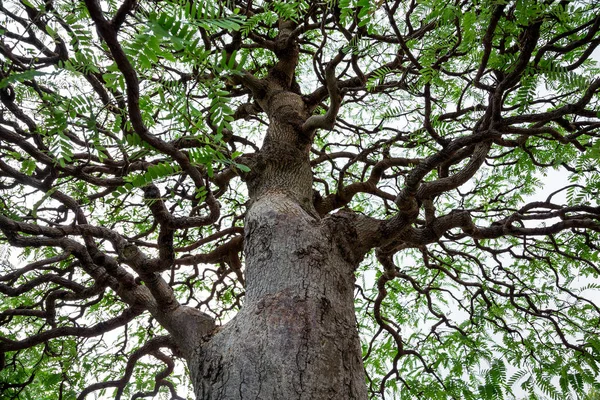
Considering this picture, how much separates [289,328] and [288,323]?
2cm

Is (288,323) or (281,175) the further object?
(281,175)

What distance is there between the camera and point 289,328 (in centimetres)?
154

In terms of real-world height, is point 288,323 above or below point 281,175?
below

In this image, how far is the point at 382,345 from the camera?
399 cm

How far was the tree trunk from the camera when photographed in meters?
1.42

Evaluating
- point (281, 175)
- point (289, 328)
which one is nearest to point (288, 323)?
point (289, 328)

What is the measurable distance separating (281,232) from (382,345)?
2489 mm

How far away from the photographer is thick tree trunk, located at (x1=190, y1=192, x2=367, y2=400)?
4.63 ft

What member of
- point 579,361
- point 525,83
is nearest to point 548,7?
point 525,83

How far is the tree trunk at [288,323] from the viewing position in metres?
1.42

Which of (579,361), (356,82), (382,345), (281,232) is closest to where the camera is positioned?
(281,232)

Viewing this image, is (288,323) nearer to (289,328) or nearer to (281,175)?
(289,328)

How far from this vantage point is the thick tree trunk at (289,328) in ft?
4.63

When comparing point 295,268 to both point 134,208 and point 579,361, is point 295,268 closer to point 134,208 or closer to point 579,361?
point 579,361
